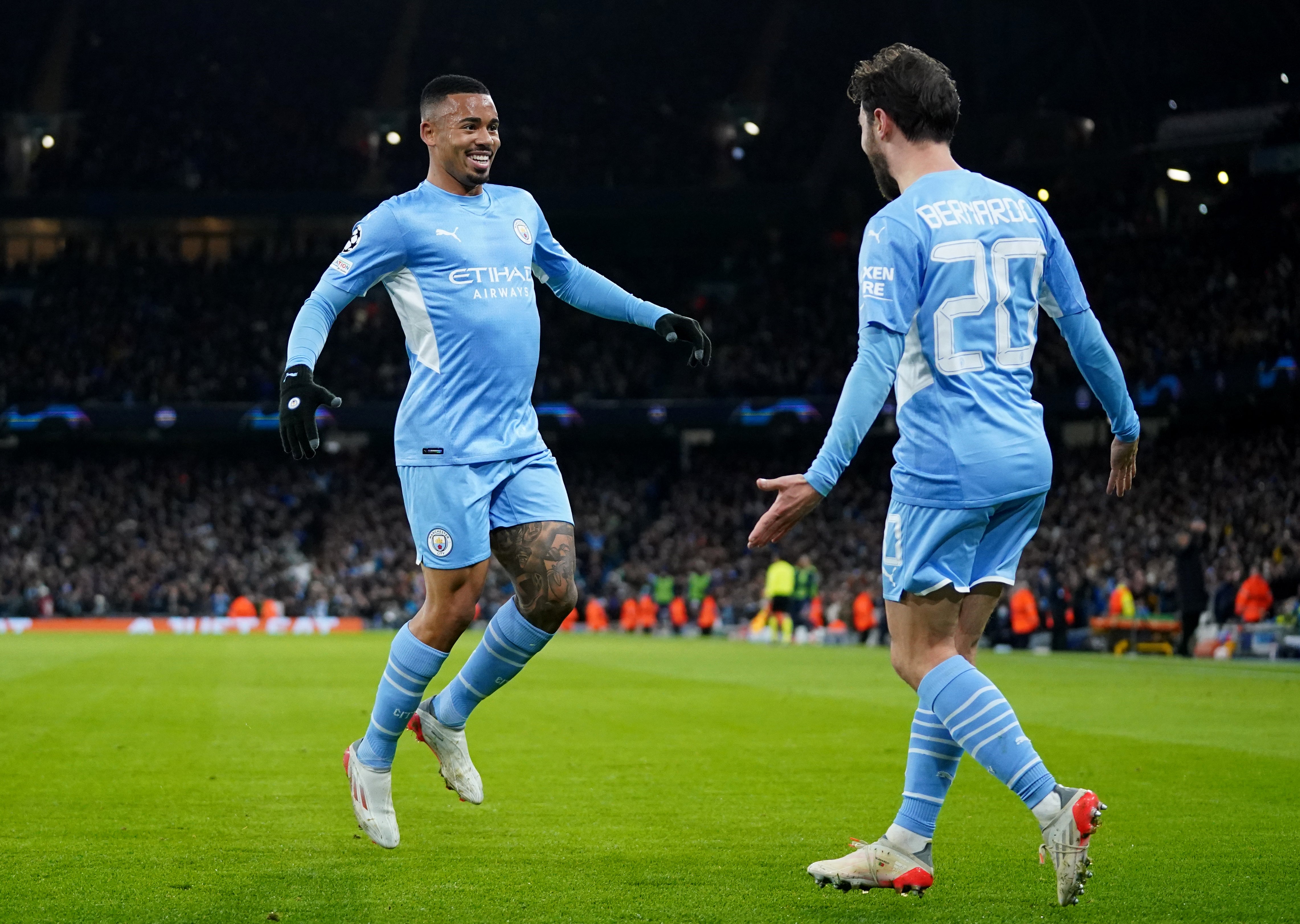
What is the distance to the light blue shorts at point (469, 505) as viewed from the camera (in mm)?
5484

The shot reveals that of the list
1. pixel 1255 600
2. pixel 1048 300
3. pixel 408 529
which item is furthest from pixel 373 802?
pixel 408 529

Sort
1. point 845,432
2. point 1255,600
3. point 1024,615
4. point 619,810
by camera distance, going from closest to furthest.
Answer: point 845,432 < point 619,810 < point 1255,600 < point 1024,615

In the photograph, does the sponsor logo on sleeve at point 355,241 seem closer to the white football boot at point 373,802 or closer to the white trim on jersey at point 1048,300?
the white football boot at point 373,802

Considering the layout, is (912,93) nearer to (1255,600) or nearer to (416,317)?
(416,317)

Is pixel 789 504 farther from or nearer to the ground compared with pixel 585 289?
nearer to the ground

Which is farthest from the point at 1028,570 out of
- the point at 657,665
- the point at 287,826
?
the point at 287,826

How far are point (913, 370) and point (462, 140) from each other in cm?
215

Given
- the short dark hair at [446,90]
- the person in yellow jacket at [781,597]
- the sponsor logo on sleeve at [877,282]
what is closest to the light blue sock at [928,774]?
the sponsor logo on sleeve at [877,282]

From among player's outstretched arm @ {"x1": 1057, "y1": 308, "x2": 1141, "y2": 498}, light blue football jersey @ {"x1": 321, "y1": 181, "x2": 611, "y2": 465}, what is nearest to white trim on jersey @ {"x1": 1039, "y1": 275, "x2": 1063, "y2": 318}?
player's outstretched arm @ {"x1": 1057, "y1": 308, "x2": 1141, "y2": 498}

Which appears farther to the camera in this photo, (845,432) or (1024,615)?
(1024,615)

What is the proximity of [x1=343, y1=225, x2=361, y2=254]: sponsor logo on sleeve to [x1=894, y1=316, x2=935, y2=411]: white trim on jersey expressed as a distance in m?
2.16

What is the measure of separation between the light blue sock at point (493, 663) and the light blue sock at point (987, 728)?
1789 mm

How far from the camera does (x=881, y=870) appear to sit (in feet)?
15.4

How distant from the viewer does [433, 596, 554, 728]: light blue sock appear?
5.77m
